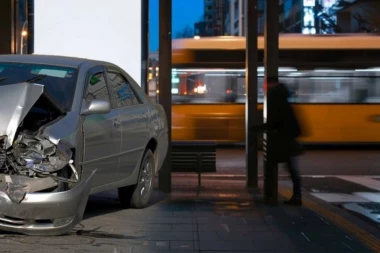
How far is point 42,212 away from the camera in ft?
19.1

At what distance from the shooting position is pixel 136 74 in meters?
11.1

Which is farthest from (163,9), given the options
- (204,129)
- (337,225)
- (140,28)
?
(204,129)

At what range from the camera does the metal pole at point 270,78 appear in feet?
30.7

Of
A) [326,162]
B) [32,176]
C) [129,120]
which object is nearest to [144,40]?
[129,120]

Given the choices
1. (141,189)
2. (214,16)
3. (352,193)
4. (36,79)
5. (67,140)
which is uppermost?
(214,16)

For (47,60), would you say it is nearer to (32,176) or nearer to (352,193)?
(32,176)

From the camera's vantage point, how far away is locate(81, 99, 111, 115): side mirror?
6918 mm

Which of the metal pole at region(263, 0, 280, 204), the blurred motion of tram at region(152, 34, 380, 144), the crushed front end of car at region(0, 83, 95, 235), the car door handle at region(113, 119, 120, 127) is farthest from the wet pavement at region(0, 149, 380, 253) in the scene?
the blurred motion of tram at region(152, 34, 380, 144)

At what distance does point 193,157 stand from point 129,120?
12.3 ft

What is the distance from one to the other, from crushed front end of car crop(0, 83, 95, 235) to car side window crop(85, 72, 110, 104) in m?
1.26

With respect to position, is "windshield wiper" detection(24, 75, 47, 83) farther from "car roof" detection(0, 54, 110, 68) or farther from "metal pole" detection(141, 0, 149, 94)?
"metal pole" detection(141, 0, 149, 94)

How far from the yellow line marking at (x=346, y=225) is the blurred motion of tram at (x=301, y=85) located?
37.6 feet

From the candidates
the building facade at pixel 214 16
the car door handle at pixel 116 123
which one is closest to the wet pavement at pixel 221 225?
the car door handle at pixel 116 123

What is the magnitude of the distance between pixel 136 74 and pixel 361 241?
17.3ft
